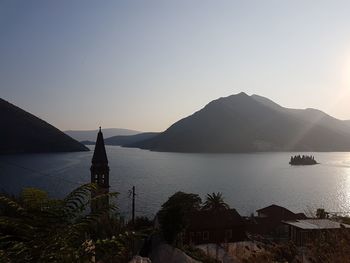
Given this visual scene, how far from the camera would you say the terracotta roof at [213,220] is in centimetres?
4023

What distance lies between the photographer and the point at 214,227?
40625 millimetres

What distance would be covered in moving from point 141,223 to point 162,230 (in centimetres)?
1265

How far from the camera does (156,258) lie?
25.5 m

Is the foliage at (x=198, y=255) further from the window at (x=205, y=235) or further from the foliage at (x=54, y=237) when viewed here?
the foliage at (x=54, y=237)

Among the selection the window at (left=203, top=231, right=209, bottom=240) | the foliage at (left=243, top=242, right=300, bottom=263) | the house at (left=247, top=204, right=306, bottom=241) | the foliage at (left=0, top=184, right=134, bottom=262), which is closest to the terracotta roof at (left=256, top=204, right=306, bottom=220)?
the house at (left=247, top=204, right=306, bottom=241)

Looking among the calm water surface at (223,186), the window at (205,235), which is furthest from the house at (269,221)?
the window at (205,235)

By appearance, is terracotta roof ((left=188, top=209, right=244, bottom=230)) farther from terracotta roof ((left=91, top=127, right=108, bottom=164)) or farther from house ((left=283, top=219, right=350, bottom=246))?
house ((left=283, top=219, right=350, bottom=246))

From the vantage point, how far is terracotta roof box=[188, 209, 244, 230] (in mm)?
40234

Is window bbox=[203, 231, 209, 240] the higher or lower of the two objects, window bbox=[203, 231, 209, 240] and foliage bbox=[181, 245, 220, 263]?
the lower

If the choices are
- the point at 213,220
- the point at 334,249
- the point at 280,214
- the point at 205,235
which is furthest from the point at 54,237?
the point at 280,214

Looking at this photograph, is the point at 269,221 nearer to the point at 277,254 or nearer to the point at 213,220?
the point at 213,220

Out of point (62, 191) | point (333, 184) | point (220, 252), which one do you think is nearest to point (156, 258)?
point (220, 252)

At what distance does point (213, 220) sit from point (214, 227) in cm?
85

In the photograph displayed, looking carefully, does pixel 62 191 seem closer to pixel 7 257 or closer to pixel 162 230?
pixel 162 230
